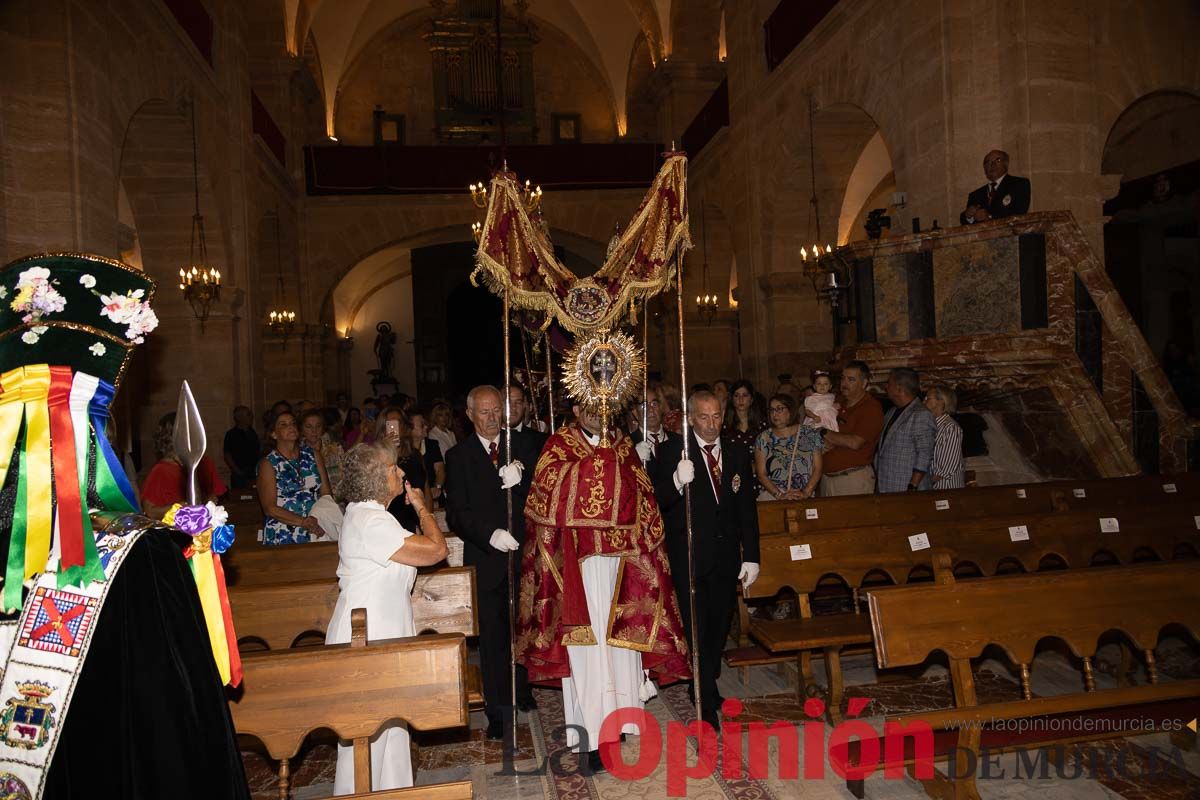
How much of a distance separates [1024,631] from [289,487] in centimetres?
440

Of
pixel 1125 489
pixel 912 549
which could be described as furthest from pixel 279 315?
pixel 1125 489

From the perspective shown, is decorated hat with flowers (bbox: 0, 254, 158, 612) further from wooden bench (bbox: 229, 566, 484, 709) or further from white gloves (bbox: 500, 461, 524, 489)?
white gloves (bbox: 500, 461, 524, 489)

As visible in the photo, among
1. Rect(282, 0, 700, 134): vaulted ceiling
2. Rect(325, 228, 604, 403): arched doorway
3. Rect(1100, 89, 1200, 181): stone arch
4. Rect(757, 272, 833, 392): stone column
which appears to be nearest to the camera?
Rect(1100, 89, 1200, 181): stone arch

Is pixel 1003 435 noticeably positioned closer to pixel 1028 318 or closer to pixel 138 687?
pixel 1028 318

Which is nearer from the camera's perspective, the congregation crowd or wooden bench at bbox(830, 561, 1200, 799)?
wooden bench at bbox(830, 561, 1200, 799)

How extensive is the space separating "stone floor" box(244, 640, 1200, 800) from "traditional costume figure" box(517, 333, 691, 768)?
32 cm

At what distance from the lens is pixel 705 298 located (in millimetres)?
17391

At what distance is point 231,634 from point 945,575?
269cm

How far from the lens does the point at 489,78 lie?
20516 mm

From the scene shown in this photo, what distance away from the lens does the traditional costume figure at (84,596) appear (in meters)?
1.83

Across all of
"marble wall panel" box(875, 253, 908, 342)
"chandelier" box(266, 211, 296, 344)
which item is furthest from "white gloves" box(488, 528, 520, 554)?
"chandelier" box(266, 211, 296, 344)

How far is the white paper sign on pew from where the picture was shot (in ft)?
15.4

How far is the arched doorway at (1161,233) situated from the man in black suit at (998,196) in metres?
5.10

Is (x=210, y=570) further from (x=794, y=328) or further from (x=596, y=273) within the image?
(x=794, y=328)
